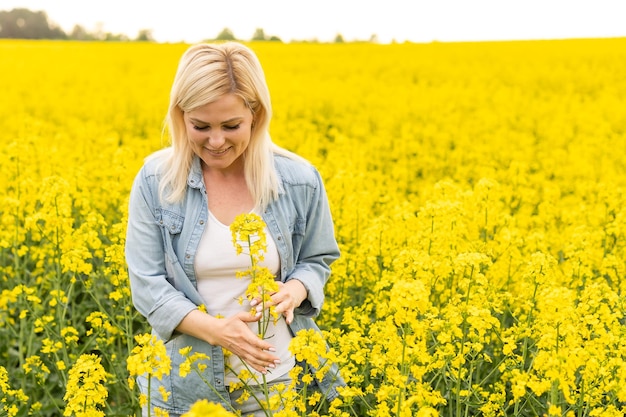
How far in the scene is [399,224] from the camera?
451cm

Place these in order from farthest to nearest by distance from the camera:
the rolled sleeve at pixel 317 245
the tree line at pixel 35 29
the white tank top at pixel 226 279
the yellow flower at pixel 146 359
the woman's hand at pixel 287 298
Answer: the tree line at pixel 35 29, the rolled sleeve at pixel 317 245, the white tank top at pixel 226 279, the woman's hand at pixel 287 298, the yellow flower at pixel 146 359

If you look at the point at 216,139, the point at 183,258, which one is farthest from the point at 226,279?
the point at 216,139

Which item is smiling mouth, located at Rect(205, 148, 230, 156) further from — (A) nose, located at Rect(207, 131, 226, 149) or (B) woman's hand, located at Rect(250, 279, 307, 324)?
(B) woman's hand, located at Rect(250, 279, 307, 324)

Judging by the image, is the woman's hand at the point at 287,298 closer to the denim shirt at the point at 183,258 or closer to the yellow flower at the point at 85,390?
the denim shirt at the point at 183,258

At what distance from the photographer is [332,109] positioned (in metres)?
11.9

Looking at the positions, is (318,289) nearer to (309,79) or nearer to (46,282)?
(46,282)

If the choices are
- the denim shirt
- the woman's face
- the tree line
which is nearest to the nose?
the woman's face

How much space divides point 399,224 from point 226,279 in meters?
1.88

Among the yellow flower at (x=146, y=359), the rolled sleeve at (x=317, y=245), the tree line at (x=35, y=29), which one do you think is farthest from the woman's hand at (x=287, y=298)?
the tree line at (x=35, y=29)

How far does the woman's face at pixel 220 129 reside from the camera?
8.50 ft

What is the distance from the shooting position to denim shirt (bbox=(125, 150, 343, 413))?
107 inches

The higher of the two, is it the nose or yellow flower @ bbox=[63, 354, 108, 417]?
the nose

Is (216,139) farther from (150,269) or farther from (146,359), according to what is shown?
(146,359)

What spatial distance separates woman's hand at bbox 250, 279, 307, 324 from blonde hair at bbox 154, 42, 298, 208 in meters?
0.32
